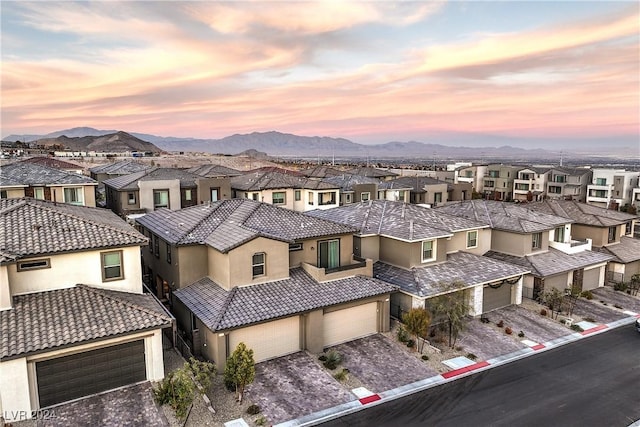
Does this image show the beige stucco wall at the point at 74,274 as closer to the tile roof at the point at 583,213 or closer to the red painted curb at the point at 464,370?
the red painted curb at the point at 464,370

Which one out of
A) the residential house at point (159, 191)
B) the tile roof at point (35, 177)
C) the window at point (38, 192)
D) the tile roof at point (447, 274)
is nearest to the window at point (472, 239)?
the tile roof at point (447, 274)

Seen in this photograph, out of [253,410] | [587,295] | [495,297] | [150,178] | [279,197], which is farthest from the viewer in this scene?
[279,197]

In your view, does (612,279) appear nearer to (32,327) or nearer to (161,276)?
(161,276)

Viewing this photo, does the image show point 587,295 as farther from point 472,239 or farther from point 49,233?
point 49,233

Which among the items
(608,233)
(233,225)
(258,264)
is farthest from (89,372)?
(608,233)

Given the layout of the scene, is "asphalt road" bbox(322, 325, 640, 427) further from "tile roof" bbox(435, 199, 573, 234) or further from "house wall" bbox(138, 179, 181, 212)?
"house wall" bbox(138, 179, 181, 212)

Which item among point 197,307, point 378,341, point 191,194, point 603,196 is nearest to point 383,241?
point 378,341
